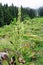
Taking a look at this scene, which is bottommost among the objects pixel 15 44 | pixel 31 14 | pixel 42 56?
pixel 31 14

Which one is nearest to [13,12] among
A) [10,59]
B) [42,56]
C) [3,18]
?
[3,18]

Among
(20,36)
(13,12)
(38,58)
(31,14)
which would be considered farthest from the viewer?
(31,14)

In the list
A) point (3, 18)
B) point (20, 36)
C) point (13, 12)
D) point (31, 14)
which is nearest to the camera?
point (20, 36)

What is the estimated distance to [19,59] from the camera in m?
5.81

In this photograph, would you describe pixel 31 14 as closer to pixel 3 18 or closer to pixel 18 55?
pixel 3 18

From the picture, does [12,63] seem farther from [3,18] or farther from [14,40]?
[3,18]

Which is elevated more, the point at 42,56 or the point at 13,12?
the point at 42,56

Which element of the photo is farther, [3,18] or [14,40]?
[3,18]

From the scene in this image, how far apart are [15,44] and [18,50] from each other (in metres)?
0.13

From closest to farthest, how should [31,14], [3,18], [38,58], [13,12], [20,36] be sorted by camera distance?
1. [20,36]
2. [38,58]
3. [3,18]
4. [13,12]
5. [31,14]

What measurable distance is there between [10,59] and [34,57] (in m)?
11.9

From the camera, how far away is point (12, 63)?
19.2ft

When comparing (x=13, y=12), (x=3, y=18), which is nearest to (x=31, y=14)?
(x=13, y=12)

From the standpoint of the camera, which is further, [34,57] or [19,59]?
[34,57]
